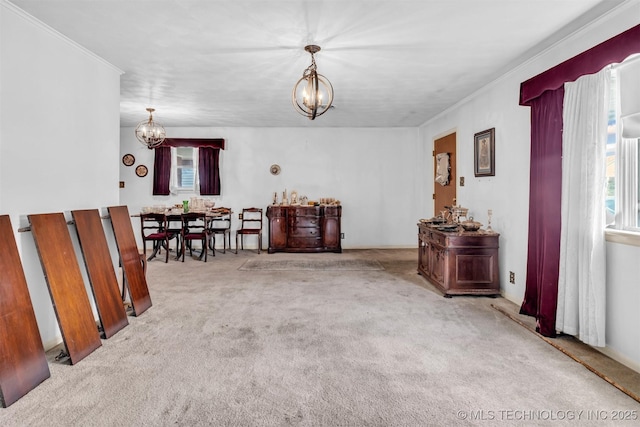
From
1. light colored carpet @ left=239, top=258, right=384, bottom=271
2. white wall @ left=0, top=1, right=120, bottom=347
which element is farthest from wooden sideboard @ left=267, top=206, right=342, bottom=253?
white wall @ left=0, top=1, right=120, bottom=347

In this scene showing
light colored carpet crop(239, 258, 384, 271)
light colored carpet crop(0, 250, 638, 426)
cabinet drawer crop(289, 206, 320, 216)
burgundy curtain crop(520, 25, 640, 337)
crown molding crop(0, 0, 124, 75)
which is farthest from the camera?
cabinet drawer crop(289, 206, 320, 216)

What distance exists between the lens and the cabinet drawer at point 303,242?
6.90 meters

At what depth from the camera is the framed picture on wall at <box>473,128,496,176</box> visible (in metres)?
4.24

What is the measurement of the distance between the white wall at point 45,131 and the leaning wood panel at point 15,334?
306 millimetres

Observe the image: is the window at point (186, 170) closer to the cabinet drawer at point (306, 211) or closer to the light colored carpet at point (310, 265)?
the cabinet drawer at point (306, 211)

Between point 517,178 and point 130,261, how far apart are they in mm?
4175

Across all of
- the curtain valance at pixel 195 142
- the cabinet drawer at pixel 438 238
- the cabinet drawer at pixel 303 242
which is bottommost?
the cabinet drawer at pixel 303 242

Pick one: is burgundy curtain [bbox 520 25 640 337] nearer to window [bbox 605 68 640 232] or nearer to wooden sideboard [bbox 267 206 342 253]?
window [bbox 605 68 640 232]

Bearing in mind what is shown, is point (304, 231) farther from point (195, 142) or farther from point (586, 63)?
point (586, 63)

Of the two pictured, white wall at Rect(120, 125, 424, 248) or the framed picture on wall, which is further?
white wall at Rect(120, 125, 424, 248)

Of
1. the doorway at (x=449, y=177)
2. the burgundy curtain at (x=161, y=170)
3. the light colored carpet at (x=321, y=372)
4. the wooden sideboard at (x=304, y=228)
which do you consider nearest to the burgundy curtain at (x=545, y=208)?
the light colored carpet at (x=321, y=372)

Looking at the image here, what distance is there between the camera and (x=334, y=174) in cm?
746

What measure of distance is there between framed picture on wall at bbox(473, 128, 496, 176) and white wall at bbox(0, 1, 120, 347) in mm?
4335

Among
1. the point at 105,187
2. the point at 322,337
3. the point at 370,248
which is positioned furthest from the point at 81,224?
the point at 370,248
